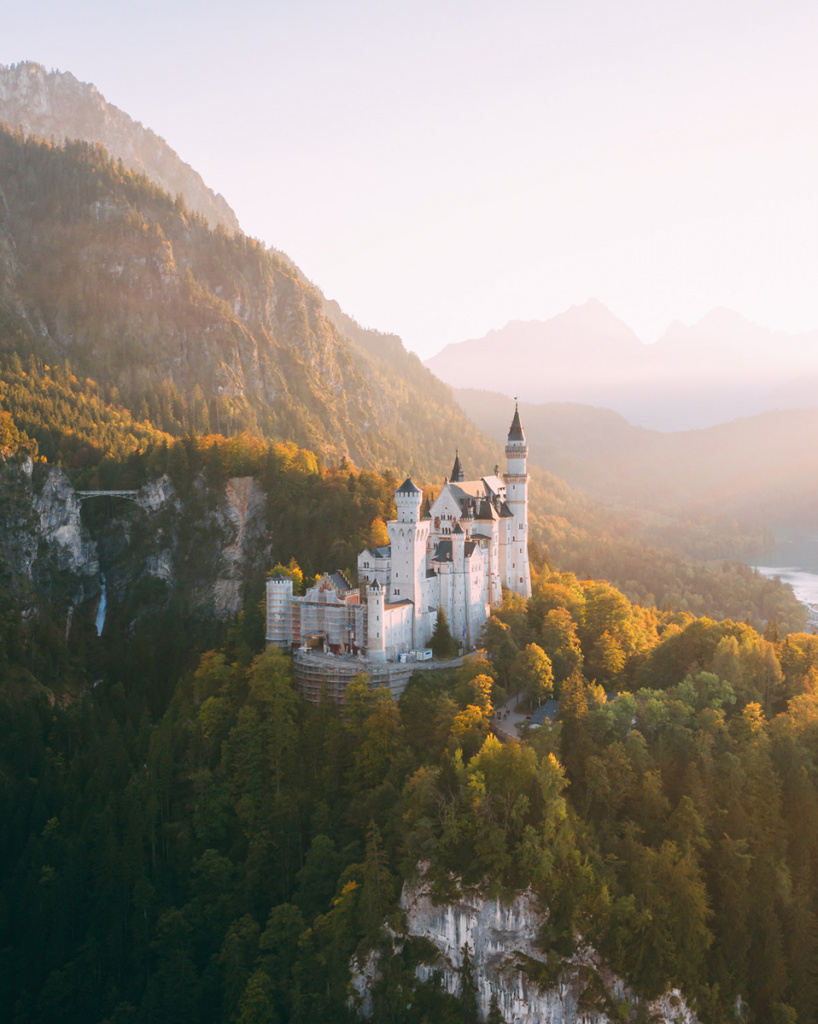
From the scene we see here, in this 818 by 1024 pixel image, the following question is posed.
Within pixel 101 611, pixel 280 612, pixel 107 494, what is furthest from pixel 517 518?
pixel 107 494

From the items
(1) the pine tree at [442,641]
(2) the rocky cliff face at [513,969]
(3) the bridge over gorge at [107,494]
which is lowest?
(2) the rocky cliff face at [513,969]

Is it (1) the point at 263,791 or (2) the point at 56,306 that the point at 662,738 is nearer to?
(1) the point at 263,791

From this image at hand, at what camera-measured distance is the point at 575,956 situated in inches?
2100

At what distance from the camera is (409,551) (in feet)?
245

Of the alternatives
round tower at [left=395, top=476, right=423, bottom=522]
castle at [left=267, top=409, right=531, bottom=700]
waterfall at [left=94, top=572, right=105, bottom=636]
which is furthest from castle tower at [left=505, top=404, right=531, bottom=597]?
waterfall at [left=94, top=572, right=105, bottom=636]

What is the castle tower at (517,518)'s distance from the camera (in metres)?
88.1

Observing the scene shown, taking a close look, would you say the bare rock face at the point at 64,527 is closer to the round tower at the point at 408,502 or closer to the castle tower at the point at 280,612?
the castle tower at the point at 280,612

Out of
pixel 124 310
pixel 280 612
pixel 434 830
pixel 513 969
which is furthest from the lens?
pixel 124 310

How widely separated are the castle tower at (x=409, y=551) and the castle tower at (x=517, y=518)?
1433 centimetres

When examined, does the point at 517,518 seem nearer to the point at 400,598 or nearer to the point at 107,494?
the point at 400,598

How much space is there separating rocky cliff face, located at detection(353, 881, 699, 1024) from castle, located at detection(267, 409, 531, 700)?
61.3ft

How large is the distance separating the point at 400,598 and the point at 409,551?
424 cm

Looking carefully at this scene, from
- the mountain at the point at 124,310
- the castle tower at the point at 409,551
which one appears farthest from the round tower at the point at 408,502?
the mountain at the point at 124,310


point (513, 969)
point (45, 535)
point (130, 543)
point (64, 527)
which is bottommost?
point (513, 969)
